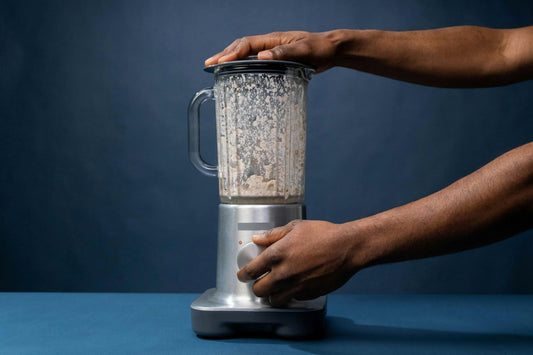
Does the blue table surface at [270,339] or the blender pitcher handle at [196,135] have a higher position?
the blender pitcher handle at [196,135]

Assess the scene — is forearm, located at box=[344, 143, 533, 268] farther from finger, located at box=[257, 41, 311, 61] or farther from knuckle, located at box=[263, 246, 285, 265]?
finger, located at box=[257, 41, 311, 61]

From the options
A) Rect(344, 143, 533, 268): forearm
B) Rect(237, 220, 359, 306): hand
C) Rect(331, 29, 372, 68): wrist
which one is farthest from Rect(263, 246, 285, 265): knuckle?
Rect(331, 29, 372, 68): wrist

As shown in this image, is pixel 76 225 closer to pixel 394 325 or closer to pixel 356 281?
pixel 356 281

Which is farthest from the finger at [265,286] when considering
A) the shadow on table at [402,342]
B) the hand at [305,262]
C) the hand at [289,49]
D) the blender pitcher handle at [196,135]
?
the hand at [289,49]

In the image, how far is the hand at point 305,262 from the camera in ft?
2.49

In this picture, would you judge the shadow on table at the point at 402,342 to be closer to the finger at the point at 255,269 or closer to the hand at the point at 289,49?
the finger at the point at 255,269

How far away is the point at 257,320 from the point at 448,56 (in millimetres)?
708

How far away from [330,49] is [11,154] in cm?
154

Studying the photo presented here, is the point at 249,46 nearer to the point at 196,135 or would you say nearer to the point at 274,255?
the point at 196,135

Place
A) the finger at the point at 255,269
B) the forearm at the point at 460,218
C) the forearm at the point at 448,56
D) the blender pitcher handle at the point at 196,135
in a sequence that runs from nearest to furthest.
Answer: the forearm at the point at 460,218 → the finger at the point at 255,269 → the blender pitcher handle at the point at 196,135 → the forearm at the point at 448,56

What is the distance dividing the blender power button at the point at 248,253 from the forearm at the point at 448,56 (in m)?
0.47

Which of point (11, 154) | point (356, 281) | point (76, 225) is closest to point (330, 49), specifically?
point (356, 281)

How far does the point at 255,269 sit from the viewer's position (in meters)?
0.82

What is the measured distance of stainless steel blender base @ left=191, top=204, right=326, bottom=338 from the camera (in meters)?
0.88
